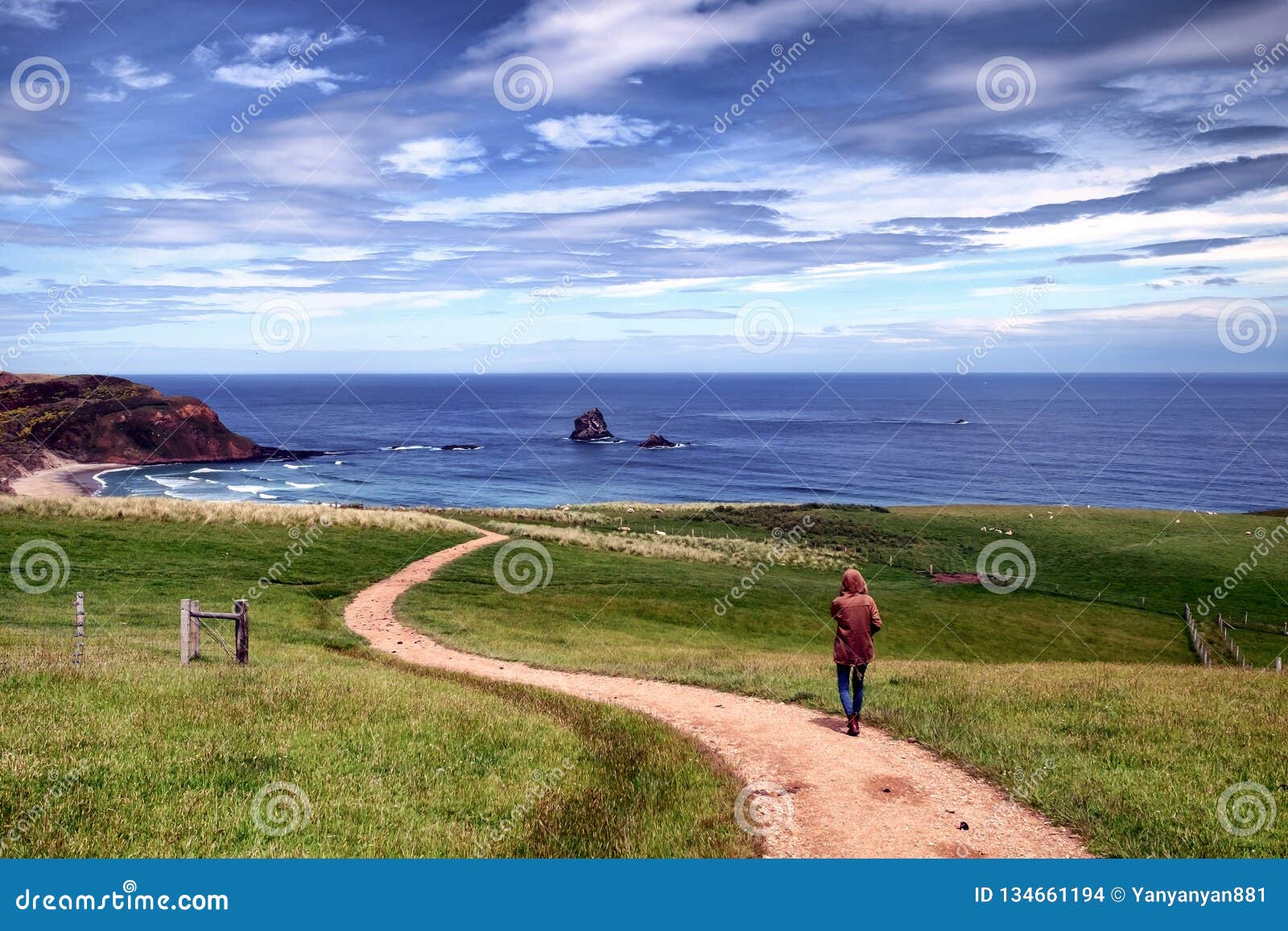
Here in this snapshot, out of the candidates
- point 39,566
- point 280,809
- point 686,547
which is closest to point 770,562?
point 686,547

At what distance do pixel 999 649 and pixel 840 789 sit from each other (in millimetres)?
30083

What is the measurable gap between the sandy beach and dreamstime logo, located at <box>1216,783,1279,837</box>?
9626cm

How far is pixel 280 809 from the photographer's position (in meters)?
8.87

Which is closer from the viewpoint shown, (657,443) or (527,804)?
(527,804)

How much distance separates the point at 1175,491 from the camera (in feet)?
374

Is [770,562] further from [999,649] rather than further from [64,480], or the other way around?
[64,480]

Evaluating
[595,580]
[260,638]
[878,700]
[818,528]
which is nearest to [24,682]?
[260,638]

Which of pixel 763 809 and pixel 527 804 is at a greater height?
pixel 527 804

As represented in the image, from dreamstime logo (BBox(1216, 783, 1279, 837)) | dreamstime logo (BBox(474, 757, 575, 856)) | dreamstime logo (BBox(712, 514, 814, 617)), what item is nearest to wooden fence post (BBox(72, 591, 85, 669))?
dreamstime logo (BBox(474, 757, 575, 856))

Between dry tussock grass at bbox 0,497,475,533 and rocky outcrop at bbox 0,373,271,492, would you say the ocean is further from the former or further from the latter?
dry tussock grass at bbox 0,497,475,533

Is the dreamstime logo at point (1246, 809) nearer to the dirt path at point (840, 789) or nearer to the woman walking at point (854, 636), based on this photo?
the dirt path at point (840, 789)

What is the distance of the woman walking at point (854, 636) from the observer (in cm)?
1366

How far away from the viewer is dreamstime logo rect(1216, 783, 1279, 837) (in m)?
9.20

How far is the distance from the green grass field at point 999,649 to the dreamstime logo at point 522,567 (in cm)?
76
